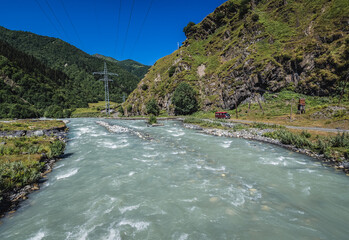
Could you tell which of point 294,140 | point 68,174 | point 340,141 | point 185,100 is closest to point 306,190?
point 340,141

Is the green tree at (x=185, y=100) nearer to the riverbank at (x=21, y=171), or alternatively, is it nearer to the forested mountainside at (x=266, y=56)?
the forested mountainside at (x=266, y=56)

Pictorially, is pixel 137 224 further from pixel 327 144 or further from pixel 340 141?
pixel 340 141

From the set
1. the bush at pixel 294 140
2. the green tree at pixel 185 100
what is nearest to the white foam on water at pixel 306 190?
the bush at pixel 294 140

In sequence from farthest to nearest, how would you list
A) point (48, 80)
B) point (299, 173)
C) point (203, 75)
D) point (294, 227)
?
1. point (48, 80)
2. point (203, 75)
3. point (299, 173)
4. point (294, 227)

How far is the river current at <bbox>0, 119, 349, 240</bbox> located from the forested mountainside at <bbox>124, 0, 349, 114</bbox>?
38.7 metres

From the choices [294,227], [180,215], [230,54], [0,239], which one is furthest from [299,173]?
[230,54]

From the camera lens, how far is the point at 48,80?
5719 inches

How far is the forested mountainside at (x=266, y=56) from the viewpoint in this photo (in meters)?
38.9

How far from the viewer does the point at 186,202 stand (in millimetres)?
7648

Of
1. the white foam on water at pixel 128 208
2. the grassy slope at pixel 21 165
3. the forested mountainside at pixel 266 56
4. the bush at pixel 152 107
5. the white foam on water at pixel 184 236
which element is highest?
the forested mountainside at pixel 266 56

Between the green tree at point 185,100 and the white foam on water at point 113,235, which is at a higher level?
the green tree at point 185,100

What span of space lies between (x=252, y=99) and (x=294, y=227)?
4674 centimetres

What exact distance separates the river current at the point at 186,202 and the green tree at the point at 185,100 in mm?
48107

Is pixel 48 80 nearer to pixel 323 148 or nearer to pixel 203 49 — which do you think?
pixel 203 49
